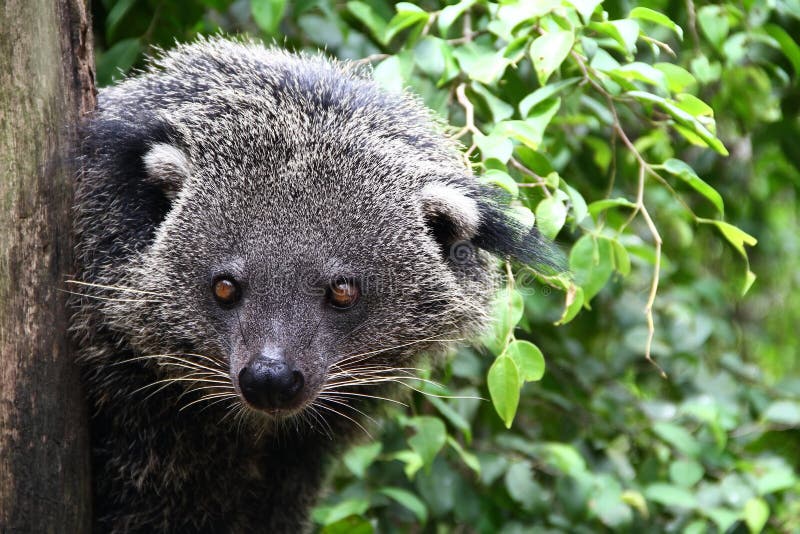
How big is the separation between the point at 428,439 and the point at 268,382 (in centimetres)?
A: 132

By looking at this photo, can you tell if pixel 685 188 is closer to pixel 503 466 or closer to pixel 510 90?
pixel 510 90

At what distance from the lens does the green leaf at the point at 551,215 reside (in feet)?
14.0

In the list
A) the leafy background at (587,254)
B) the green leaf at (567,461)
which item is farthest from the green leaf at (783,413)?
the green leaf at (567,461)

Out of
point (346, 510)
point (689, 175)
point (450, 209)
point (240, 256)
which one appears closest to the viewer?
point (240, 256)

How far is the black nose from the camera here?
390 cm

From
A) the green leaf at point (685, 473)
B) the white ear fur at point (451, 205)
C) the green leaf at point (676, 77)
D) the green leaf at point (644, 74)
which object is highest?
the green leaf at point (644, 74)

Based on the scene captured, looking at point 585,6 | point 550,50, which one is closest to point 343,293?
point 550,50

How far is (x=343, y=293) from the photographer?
14.0 feet

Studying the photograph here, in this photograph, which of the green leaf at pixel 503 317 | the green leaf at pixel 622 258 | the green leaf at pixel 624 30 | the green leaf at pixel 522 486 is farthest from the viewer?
the green leaf at pixel 522 486

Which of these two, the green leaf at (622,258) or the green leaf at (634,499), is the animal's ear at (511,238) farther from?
the green leaf at (634,499)

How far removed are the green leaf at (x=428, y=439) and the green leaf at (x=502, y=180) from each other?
1.36 meters

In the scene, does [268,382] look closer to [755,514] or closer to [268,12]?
[268,12]

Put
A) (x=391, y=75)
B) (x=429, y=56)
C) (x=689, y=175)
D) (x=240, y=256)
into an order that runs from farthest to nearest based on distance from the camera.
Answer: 1. (x=429, y=56)
2. (x=391, y=75)
3. (x=689, y=175)
4. (x=240, y=256)

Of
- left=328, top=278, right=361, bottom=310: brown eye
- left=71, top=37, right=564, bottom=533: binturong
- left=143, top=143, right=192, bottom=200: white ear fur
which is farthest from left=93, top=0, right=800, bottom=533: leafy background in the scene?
left=143, top=143, right=192, bottom=200: white ear fur
